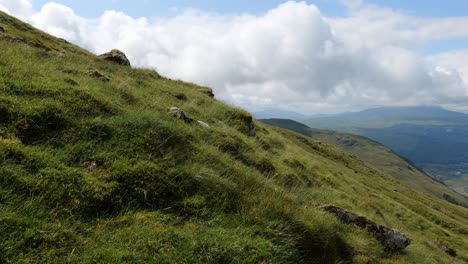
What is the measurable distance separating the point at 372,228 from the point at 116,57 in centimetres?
2298

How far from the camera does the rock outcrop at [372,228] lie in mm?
12820

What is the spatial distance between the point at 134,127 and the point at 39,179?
347 centimetres

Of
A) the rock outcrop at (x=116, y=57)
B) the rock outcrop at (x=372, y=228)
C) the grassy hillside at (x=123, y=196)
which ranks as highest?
the rock outcrop at (x=116, y=57)

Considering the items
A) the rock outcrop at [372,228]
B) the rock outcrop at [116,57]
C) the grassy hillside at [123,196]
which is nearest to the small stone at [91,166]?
the grassy hillside at [123,196]

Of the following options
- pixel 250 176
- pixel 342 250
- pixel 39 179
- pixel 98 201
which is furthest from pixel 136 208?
pixel 342 250

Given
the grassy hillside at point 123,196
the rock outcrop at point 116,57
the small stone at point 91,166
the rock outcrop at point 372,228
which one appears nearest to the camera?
the grassy hillside at point 123,196

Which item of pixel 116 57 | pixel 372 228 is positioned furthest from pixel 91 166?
pixel 116 57

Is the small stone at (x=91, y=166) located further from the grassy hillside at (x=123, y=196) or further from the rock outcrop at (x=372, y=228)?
the rock outcrop at (x=372, y=228)

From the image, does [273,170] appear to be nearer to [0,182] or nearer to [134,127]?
[134,127]

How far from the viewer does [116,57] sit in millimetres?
26062

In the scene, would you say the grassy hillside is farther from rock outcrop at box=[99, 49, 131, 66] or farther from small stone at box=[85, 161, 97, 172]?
rock outcrop at box=[99, 49, 131, 66]

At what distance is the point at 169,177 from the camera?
8.39 meters

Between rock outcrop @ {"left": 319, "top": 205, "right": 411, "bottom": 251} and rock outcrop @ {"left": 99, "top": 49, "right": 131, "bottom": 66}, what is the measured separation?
68.8 feet

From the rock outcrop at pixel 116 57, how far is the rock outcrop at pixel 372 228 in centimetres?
2098
